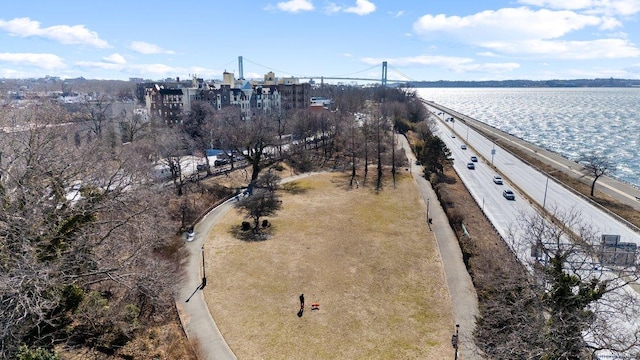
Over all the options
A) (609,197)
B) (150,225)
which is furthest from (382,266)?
(609,197)

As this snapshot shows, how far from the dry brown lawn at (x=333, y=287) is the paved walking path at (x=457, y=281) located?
21.9 inches

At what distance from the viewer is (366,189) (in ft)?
158

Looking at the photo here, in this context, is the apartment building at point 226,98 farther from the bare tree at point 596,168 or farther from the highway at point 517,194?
the bare tree at point 596,168

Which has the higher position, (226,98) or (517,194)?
(226,98)

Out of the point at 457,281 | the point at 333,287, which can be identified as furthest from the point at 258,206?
the point at 457,281

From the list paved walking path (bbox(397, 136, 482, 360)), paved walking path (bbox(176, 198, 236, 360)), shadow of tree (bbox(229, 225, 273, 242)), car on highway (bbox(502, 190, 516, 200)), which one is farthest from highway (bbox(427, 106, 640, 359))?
shadow of tree (bbox(229, 225, 273, 242))

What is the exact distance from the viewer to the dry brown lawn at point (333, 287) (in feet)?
65.4

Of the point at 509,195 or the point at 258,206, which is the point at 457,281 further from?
the point at 509,195

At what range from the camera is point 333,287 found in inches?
997

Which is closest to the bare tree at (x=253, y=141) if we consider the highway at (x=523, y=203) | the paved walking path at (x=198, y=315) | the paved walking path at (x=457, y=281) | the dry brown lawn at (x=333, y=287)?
the dry brown lawn at (x=333, y=287)

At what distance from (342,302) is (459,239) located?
522 inches

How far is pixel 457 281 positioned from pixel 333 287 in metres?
8.14

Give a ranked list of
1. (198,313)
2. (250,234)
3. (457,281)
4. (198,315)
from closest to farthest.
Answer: (198,315), (198,313), (457,281), (250,234)

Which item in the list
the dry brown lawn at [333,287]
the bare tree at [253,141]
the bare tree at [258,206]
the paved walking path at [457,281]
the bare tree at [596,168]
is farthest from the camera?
the bare tree at [253,141]
